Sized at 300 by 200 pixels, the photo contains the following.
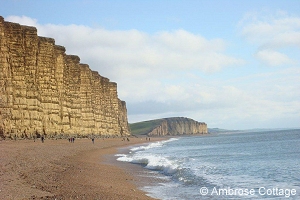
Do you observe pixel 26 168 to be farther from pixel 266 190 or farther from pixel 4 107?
pixel 4 107

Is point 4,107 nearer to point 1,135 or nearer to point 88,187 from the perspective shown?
point 1,135

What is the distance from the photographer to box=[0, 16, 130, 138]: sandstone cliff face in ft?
131

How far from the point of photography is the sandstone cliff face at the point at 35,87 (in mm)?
39888

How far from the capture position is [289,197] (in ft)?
38.3

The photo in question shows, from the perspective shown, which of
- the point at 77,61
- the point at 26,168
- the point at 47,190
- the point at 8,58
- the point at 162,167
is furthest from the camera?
the point at 77,61

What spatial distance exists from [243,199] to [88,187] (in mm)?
5205

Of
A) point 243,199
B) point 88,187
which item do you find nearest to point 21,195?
point 88,187

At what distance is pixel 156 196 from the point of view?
12.2 m


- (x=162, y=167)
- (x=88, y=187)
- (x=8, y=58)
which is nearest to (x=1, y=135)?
(x=8, y=58)

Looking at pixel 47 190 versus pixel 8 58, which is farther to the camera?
pixel 8 58

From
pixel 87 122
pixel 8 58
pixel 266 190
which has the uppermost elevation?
pixel 8 58

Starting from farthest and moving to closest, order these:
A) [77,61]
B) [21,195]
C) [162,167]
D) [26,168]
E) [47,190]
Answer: [77,61], [162,167], [26,168], [47,190], [21,195]

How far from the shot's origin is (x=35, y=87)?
44812mm

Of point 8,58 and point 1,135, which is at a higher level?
point 8,58
